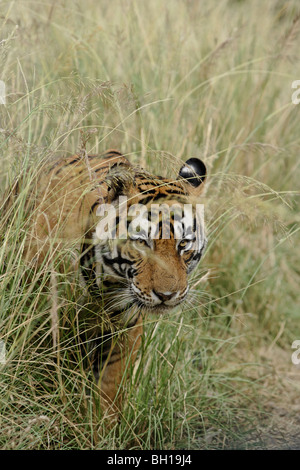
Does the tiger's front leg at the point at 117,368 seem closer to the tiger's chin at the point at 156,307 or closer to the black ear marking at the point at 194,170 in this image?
the tiger's chin at the point at 156,307

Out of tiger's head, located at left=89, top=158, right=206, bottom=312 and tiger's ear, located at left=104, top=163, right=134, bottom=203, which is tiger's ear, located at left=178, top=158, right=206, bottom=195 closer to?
tiger's head, located at left=89, top=158, right=206, bottom=312

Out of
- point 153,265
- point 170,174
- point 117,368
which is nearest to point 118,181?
point 153,265

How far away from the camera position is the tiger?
8.75 ft

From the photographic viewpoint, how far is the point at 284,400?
3959mm

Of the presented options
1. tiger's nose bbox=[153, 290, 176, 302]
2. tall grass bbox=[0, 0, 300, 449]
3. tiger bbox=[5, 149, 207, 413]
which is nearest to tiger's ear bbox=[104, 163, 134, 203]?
tiger bbox=[5, 149, 207, 413]

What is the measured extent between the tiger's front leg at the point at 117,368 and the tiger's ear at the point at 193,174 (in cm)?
63

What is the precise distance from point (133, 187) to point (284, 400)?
5.98ft

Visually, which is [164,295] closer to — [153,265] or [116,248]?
[153,265]

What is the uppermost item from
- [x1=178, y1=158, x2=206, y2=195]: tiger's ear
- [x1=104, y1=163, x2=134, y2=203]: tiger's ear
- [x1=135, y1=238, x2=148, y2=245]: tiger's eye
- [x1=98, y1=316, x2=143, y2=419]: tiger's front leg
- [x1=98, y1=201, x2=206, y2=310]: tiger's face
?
[x1=178, y1=158, x2=206, y2=195]: tiger's ear

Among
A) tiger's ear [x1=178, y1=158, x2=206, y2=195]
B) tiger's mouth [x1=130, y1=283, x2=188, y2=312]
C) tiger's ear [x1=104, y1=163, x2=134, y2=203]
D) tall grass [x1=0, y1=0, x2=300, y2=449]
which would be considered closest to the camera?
tiger's ear [x1=104, y1=163, x2=134, y2=203]

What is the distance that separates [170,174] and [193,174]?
419 millimetres

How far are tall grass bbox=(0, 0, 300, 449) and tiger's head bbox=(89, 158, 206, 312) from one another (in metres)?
0.14

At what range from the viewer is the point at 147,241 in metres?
2.70

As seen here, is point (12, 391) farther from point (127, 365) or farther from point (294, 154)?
point (294, 154)
